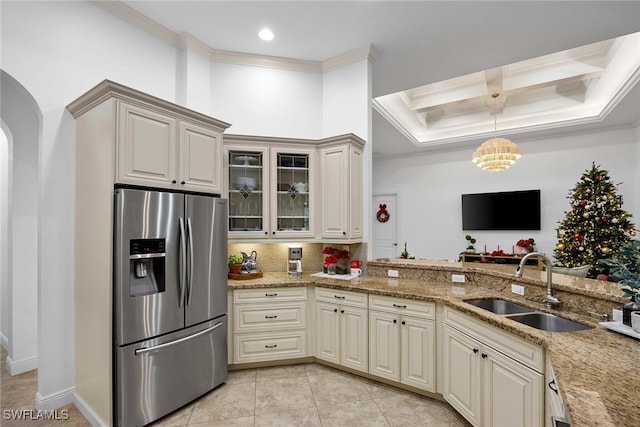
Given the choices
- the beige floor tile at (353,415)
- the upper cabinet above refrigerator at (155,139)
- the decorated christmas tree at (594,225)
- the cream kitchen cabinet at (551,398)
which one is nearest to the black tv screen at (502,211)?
the decorated christmas tree at (594,225)

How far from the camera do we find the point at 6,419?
90.3 inches

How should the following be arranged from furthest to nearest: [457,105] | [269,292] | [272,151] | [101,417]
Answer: [457,105] < [272,151] < [269,292] < [101,417]

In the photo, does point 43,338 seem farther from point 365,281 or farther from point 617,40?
point 617,40

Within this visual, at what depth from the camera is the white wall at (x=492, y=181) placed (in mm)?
5336

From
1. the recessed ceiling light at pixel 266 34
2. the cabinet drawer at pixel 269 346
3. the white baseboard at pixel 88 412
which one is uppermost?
the recessed ceiling light at pixel 266 34

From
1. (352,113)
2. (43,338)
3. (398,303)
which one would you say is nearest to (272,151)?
(352,113)

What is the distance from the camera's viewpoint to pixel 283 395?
2600 millimetres

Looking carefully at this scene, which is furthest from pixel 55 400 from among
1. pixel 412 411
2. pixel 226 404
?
pixel 412 411

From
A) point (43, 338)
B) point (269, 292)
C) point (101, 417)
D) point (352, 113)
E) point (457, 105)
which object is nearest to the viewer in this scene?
point (101, 417)

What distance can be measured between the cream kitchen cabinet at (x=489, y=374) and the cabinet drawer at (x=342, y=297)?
2.35 feet

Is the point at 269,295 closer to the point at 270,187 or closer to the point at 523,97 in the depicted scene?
the point at 270,187

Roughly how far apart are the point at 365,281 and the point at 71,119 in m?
2.88

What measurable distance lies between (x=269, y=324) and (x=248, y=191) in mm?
1371

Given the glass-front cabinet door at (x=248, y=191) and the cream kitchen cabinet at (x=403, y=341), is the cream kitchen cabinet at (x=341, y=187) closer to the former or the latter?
the glass-front cabinet door at (x=248, y=191)
